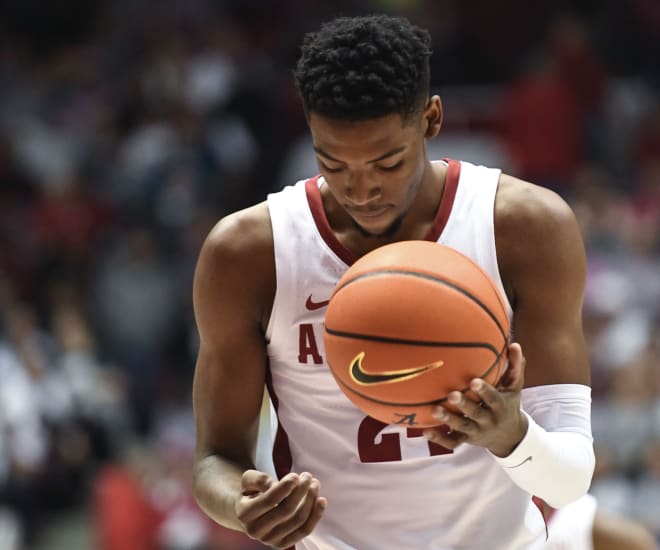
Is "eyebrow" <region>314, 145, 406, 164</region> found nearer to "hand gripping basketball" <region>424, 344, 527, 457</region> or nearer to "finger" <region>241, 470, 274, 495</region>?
"hand gripping basketball" <region>424, 344, 527, 457</region>

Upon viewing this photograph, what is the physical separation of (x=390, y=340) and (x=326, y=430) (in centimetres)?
78

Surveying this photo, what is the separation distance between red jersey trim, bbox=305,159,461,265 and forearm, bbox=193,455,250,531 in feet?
2.32

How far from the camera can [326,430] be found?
12.0 feet

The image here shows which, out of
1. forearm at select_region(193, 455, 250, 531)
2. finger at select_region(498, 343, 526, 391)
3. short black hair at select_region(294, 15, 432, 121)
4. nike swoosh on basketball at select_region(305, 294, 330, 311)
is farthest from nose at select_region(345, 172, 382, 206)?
forearm at select_region(193, 455, 250, 531)

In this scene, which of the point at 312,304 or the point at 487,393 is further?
the point at 312,304

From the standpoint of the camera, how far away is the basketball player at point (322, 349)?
10.9ft

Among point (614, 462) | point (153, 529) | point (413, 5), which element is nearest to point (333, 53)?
point (614, 462)

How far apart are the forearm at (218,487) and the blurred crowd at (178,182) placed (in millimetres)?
4174

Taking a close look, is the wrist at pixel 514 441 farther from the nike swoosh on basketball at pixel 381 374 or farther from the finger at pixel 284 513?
the finger at pixel 284 513

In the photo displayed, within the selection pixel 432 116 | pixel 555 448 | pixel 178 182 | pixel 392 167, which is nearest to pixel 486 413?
pixel 555 448

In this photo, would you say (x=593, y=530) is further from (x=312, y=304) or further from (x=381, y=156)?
(x=381, y=156)

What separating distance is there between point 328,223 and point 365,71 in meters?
0.56

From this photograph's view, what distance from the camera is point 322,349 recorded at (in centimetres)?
356

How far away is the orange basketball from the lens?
2918 millimetres
